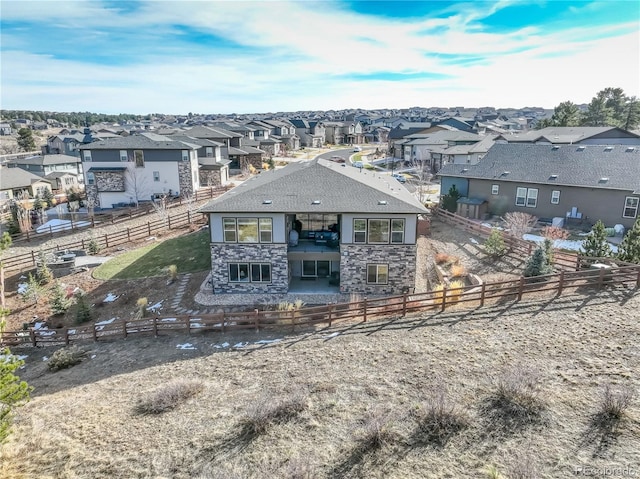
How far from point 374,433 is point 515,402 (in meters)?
4.08

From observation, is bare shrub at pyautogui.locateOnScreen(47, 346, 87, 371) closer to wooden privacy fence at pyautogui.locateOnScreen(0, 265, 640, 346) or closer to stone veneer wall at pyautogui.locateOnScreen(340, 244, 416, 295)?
wooden privacy fence at pyautogui.locateOnScreen(0, 265, 640, 346)

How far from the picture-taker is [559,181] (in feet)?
110

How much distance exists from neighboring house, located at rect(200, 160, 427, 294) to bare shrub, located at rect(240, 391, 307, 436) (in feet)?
36.8

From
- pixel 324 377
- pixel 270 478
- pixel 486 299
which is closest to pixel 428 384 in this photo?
pixel 324 377

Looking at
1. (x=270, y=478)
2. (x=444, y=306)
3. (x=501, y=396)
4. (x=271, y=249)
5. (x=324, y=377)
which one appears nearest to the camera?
(x=270, y=478)

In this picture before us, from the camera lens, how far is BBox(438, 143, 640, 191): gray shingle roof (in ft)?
104

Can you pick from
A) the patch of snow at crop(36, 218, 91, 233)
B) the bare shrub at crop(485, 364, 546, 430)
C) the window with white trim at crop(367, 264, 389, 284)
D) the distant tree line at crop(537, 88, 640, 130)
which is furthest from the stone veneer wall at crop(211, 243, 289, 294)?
the distant tree line at crop(537, 88, 640, 130)

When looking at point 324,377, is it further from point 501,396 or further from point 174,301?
point 174,301

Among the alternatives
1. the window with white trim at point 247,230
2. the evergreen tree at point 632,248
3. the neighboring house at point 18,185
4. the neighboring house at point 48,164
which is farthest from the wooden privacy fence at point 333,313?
the neighboring house at point 48,164

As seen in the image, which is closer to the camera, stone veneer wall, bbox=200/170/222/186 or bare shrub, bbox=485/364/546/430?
bare shrub, bbox=485/364/546/430

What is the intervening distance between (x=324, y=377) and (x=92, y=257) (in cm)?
2579

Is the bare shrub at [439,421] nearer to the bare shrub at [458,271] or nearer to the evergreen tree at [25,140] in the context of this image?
the bare shrub at [458,271]

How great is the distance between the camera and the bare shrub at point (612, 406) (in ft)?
35.1

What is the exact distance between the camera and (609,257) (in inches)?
861
